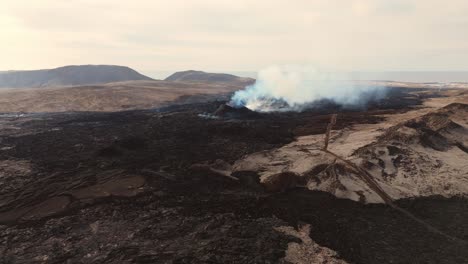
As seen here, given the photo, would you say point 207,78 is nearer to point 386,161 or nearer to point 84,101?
point 84,101

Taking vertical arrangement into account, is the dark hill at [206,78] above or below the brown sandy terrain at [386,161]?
above

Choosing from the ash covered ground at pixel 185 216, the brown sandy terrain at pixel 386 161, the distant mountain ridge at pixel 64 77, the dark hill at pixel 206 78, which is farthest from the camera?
the dark hill at pixel 206 78

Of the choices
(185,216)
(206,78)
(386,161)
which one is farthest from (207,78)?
(185,216)

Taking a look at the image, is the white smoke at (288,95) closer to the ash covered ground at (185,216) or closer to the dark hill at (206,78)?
the ash covered ground at (185,216)

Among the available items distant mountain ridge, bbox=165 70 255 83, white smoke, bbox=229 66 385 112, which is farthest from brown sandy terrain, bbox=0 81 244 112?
distant mountain ridge, bbox=165 70 255 83

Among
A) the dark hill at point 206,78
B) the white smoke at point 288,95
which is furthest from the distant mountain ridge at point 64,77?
the white smoke at point 288,95

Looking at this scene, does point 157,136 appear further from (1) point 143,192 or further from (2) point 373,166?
(2) point 373,166
